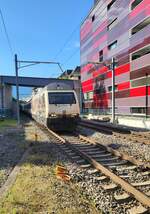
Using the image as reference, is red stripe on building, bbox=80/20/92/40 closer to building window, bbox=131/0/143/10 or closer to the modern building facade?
the modern building facade

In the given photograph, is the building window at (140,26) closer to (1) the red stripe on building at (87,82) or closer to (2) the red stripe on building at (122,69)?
(2) the red stripe on building at (122,69)

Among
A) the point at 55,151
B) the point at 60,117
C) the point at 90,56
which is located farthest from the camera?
the point at 90,56

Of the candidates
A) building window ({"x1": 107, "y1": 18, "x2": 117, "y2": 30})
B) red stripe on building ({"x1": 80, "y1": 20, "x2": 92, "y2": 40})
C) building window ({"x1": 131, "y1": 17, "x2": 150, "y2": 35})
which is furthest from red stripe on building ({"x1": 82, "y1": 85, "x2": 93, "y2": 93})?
building window ({"x1": 131, "y1": 17, "x2": 150, "y2": 35})

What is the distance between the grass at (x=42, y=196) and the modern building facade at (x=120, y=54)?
21512 millimetres

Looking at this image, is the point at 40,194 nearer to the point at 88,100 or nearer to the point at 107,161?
the point at 107,161

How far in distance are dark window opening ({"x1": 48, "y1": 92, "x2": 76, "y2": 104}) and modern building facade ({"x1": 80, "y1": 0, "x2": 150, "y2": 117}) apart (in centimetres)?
1105

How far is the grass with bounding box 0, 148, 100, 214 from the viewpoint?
5031 millimetres

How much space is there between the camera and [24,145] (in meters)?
12.8

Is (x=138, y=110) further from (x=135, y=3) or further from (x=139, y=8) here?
(x=135, y=3)

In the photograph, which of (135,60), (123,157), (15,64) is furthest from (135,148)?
(135,60)

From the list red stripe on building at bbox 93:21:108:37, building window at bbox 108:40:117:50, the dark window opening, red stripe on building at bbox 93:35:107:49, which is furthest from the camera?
red stripe on building at bbox 93:35:107:49

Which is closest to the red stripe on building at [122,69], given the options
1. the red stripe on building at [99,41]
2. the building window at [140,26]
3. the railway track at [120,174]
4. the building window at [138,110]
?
the building window at [140,26]

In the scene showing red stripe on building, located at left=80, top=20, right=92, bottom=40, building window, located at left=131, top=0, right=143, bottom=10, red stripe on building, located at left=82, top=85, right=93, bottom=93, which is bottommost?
red stripe on building, located at left=82, top=85, right=93, bottom=93

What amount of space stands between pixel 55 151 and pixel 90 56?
3811 cm
